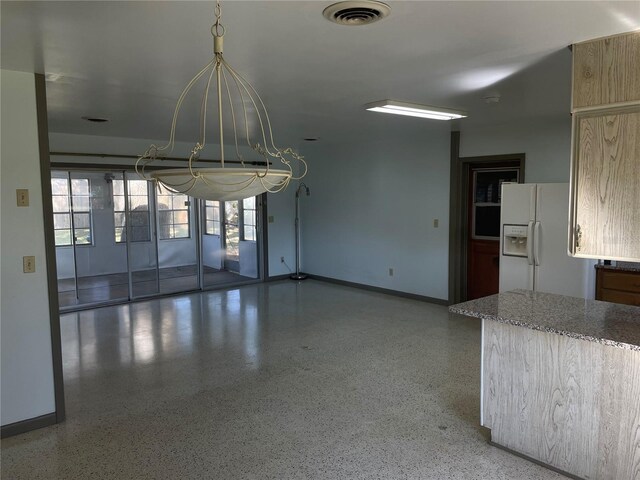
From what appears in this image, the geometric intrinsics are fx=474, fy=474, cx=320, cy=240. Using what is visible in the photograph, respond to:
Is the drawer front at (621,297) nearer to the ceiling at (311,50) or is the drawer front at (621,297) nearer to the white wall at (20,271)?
the ceiling at (311,50)

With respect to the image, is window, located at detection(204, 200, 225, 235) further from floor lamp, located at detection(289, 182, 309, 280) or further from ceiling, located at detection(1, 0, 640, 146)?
ceiling, located at detection(1, 0, 640, 146)

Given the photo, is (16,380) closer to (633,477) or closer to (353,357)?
(353,357)

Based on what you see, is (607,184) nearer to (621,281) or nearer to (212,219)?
(621,281)

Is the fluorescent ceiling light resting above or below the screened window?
above

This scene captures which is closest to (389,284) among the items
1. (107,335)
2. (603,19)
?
(107,335)

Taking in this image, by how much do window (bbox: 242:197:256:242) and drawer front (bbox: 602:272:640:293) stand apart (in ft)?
18.5

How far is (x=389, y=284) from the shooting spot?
747 centimetres

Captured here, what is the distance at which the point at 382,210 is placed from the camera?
7461mm

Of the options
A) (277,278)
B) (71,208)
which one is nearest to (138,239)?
(71,208)

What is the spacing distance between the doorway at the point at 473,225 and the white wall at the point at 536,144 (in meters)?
0.32

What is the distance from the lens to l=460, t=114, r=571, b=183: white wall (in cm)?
537

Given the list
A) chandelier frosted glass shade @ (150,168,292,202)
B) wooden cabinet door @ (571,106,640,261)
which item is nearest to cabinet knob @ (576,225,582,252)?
wooden cabinet door @ (571,106,640,261)

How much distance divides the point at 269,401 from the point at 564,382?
209 centimetres

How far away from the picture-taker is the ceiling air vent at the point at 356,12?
204cm
